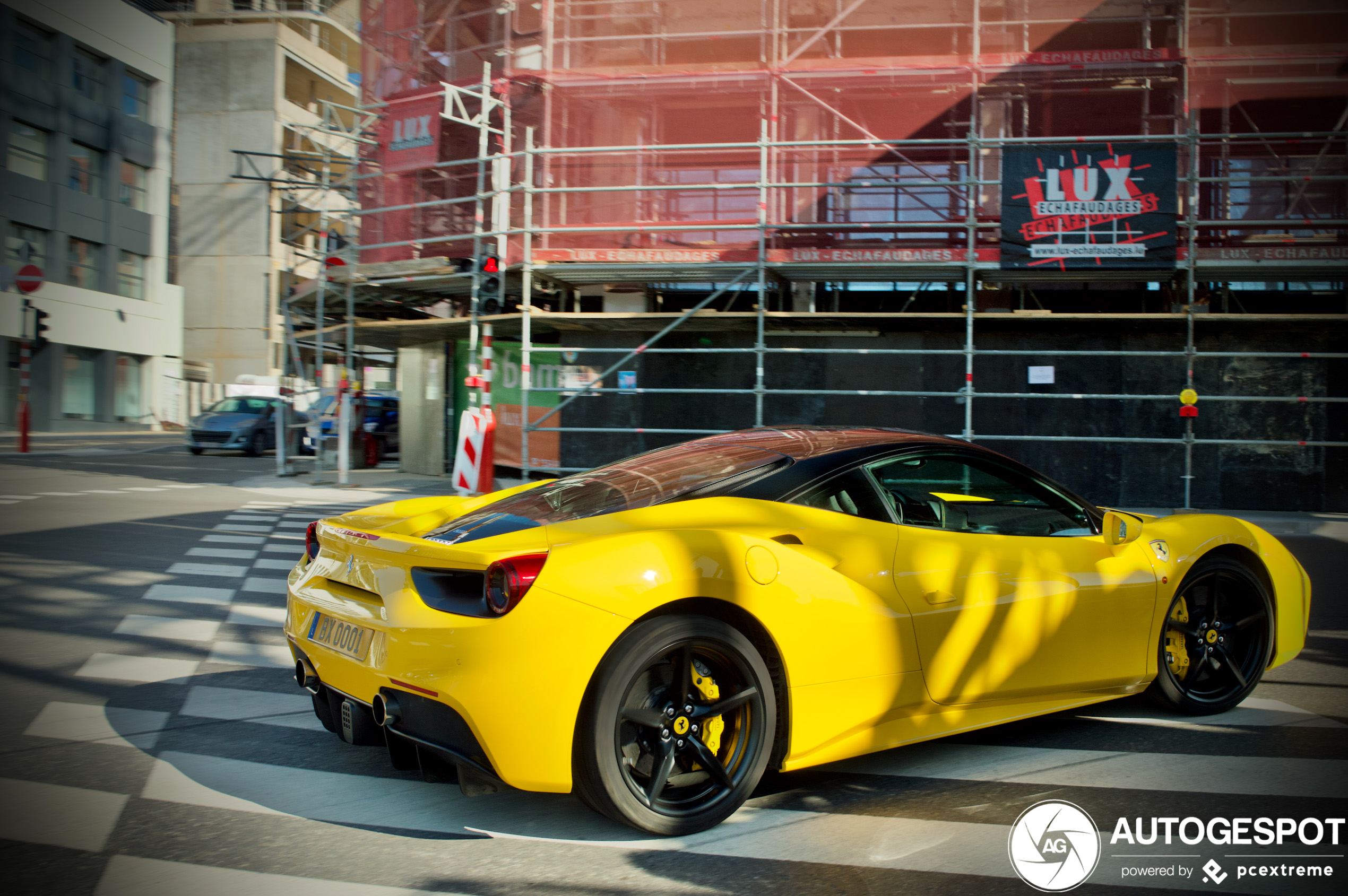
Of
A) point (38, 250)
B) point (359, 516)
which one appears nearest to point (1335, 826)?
point (359, 516)

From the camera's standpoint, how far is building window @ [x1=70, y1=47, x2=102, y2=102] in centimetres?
3691

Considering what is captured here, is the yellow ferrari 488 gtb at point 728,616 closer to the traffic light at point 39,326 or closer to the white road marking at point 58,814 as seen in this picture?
the white road marking at point 58,814

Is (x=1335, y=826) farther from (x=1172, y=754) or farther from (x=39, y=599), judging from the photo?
(x=39, y=599)

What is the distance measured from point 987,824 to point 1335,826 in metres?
1.11

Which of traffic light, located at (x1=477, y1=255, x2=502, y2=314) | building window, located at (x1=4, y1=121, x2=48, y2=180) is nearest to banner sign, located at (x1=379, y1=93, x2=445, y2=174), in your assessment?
traffic light, located at (x1=477, y1=255, x2=502, y2=314)

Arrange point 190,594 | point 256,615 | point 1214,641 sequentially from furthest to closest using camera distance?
point 190,594 < point 256,615 < point 1214,641

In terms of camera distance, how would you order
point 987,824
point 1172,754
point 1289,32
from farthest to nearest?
point 1289,32, point 1172,754, point 987,824

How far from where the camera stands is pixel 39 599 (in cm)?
669

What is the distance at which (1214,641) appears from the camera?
4371mm

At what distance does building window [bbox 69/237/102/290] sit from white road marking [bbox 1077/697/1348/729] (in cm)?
4144

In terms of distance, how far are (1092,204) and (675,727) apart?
10500 millimetres

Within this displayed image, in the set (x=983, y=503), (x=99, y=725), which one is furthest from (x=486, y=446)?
(x=983, y=503)

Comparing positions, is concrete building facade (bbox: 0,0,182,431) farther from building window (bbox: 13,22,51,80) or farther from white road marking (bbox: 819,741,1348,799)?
white road marking (bbox: 819,741,1348,799)

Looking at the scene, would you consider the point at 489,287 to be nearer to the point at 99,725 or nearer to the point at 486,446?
the point at 486,446
